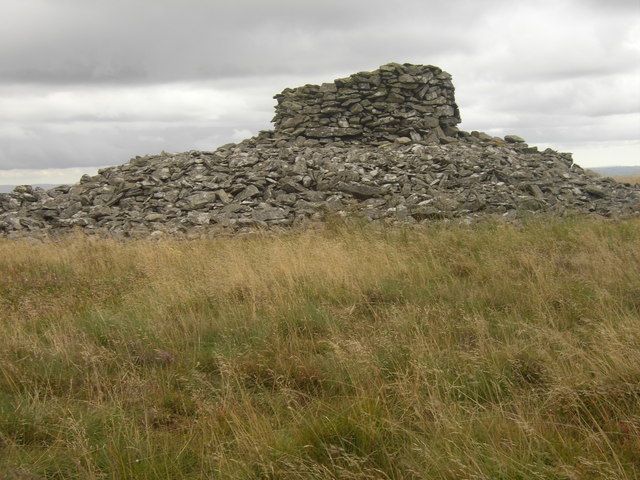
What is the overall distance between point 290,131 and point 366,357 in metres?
16.8

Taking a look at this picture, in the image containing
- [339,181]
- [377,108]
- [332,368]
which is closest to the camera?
[332,368]

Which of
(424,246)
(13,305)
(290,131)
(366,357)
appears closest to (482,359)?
(366,357)

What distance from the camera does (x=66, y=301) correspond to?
289 inches

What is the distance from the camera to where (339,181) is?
1590 centimetres

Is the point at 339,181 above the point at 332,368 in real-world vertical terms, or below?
above

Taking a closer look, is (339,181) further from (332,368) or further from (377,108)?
(332,368)

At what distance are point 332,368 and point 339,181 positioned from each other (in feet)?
37.5

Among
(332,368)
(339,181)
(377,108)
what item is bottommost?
(332,368)

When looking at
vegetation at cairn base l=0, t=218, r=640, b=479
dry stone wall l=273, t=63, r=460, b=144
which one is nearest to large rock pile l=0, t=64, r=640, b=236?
dry stone wall l=273, t=63, r=460, b=144

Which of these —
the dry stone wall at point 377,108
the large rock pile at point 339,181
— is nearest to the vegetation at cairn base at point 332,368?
the large rock pile at point 339,181

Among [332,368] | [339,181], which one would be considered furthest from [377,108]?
[332,368]

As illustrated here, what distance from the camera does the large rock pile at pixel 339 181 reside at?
14492 millimetres

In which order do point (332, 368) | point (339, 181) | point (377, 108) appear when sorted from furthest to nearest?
point (377, 108) < point (339, 181) < point (332, 368)

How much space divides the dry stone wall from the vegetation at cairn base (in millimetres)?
11861
